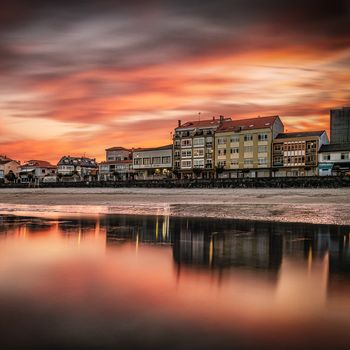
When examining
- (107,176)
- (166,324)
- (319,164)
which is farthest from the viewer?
(107,176)

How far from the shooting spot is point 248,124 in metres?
85.1

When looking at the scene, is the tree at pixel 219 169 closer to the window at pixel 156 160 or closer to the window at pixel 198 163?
the window at pixel 198 163

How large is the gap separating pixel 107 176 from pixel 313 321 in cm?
10789

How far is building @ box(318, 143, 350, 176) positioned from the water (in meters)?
59.7

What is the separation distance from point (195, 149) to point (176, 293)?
268 feet

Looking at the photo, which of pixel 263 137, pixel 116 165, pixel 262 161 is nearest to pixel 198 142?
pixel 263 137

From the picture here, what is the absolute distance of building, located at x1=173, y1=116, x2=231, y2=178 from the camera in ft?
287

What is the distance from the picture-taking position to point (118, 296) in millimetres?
8297

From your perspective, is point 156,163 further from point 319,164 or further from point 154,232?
point 154,232

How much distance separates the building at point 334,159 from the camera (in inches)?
2825

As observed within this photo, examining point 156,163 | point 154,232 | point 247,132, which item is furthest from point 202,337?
point 156,163

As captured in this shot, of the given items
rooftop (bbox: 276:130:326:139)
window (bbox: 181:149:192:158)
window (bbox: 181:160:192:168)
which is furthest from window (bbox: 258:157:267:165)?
window (bbox: 181:149:192:158)

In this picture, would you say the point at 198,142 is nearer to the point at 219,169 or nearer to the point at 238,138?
the point at 238,138

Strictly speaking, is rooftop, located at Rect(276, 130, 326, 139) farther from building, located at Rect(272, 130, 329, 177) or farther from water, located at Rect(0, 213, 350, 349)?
water, located at Rect(0, 213, 350, 349)
